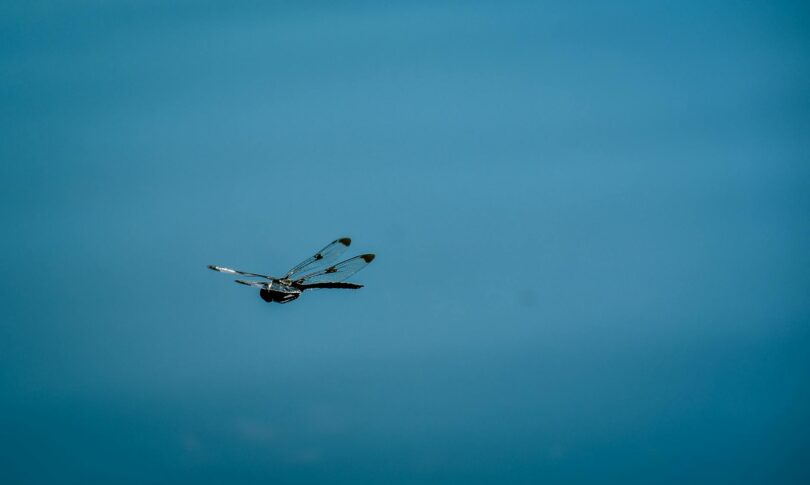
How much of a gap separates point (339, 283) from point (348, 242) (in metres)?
1.41

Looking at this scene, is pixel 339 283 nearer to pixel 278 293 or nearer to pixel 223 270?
pixel 278 293

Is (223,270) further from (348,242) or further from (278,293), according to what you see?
(348,242)

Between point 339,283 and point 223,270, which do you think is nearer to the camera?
point 223,270

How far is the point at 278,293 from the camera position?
17.4 metres

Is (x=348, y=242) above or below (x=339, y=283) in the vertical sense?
above

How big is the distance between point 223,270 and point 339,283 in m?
4.44

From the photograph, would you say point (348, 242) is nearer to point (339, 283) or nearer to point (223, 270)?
point (339, 283)

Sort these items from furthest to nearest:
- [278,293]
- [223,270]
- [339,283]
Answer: [339,283] → [278,293] → [223,270]

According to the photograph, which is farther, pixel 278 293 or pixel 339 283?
pixel 339 283

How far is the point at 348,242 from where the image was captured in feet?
63.0

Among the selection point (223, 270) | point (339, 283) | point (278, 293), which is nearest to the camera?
point (223, 270)

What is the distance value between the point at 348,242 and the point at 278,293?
3.09 metres

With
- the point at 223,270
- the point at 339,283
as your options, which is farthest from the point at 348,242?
the point at 223,270

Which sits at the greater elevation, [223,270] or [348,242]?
[348,242]
